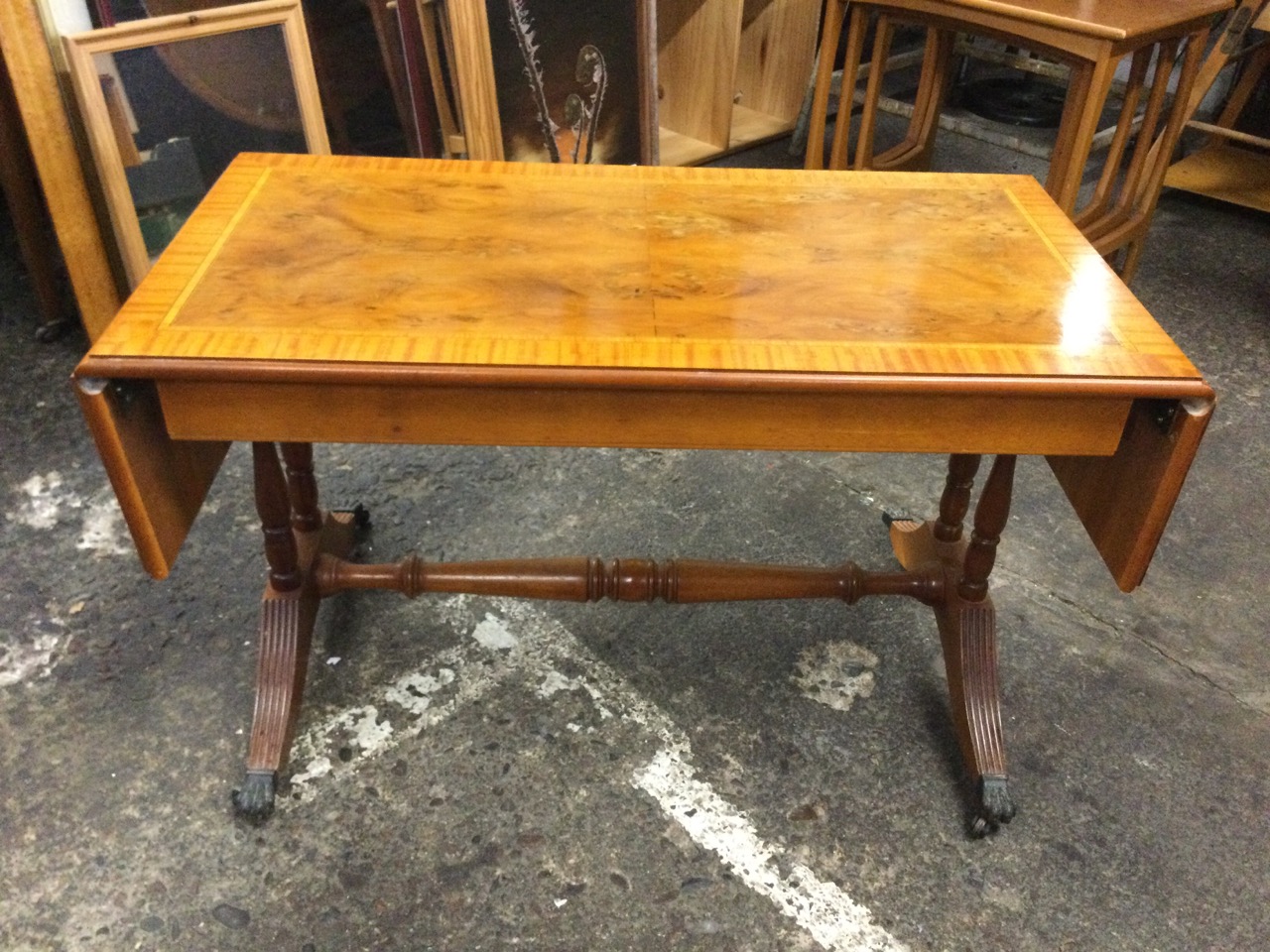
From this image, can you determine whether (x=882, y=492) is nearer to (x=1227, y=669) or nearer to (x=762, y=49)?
(x=1227, y=669)

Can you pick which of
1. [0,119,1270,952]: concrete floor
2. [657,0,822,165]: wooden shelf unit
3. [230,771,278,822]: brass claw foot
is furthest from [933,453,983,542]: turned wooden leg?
[657,0,822,165]: wooden shelf unit

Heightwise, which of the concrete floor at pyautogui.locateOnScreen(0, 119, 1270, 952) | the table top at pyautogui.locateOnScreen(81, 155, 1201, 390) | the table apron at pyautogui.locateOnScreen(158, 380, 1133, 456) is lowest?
the concrete floor at pyautogui.locateOnScreen(0, 119, 1270, 952)

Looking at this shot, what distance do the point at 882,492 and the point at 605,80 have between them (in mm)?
1601

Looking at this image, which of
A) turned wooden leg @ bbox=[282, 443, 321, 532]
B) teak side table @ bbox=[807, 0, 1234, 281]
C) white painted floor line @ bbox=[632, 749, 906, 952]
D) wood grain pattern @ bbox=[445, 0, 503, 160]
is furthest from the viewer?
wood grain pattern @ bbox=[445, 0, 503, 160]

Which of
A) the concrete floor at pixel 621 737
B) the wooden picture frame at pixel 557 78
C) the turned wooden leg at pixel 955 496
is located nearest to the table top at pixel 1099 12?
the wooden picture frame at pixel 557 78

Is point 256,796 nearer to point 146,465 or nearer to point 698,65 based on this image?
point 146,465

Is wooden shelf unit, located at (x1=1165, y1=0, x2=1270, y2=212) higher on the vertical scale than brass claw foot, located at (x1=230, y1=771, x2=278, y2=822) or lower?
higher

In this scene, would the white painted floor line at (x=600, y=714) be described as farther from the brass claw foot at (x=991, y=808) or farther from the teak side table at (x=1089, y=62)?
the teak side table at (x=1089, y=62)

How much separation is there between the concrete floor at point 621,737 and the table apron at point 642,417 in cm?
71

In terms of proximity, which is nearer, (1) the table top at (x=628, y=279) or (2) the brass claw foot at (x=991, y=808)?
(1) the table top at (x=628, y=279)

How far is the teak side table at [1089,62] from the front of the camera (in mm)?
2555

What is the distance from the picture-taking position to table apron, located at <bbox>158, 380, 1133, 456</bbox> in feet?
4.37

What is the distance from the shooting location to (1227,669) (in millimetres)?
2070

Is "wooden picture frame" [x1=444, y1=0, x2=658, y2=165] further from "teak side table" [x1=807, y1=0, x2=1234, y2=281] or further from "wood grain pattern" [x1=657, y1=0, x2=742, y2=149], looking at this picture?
"wood grain pattern" [x1=657, y1=0, x2=742, y2=149]
